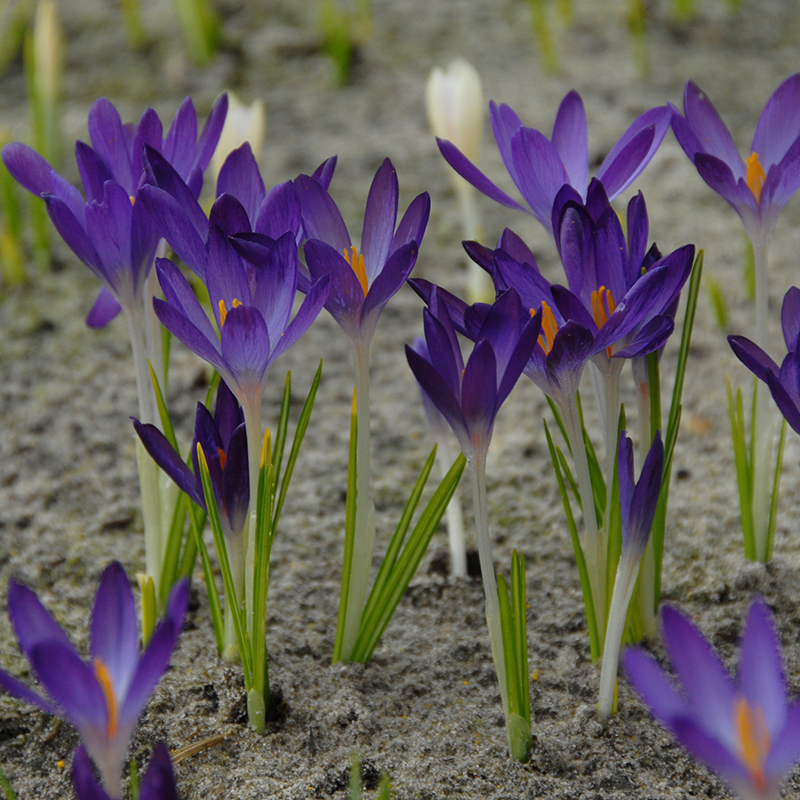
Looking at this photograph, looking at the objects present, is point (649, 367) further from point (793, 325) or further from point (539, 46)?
point (539, 46)

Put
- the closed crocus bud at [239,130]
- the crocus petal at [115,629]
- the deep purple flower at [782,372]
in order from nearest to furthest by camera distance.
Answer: the crocus petal at [115,629] < the deep purple flower at [782,372] < the closed crocus bud at [239,130]

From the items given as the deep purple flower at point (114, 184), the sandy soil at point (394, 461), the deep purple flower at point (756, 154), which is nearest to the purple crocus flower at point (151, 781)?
the sandy soil at point (394, 461)

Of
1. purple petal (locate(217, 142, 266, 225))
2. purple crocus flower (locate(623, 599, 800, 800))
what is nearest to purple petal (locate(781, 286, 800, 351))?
purple crocus flower (locate(623, 599, 800, 800))

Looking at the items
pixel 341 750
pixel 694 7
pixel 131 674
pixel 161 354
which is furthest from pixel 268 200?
pixel 694 7

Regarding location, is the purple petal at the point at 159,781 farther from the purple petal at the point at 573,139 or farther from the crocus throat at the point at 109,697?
the purple petal at the point at 573,139

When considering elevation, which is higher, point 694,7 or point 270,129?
point 694,7

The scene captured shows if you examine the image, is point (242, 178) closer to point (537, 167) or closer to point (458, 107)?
point (537, 167)
